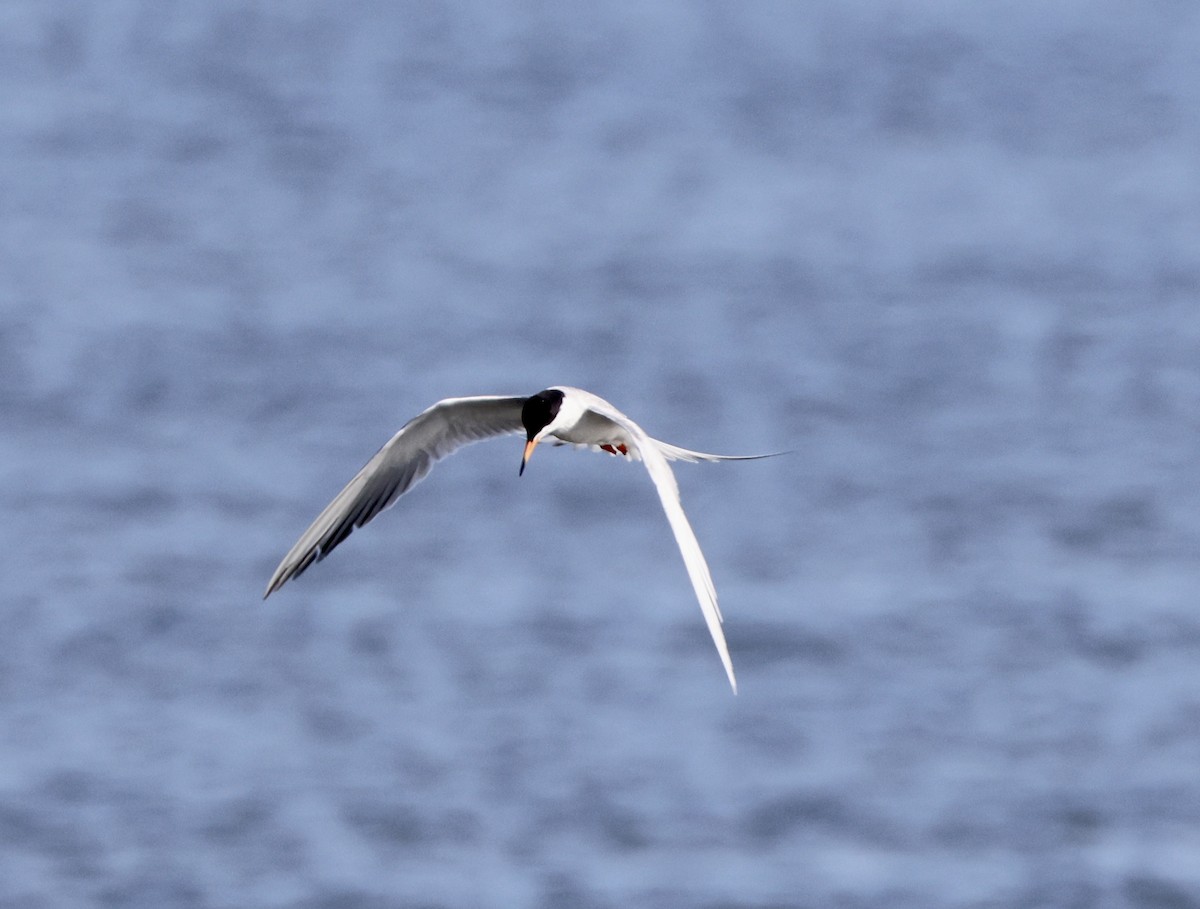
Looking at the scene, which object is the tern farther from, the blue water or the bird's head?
the blue water

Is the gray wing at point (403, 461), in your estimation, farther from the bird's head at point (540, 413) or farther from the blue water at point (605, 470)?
the blue water at point (605, 470)

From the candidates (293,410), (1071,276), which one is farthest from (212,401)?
(1071,276)

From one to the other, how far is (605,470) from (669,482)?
1496 centimetres

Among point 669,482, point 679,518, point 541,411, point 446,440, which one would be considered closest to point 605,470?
point 446,440

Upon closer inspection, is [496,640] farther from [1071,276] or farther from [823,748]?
[1071,276]

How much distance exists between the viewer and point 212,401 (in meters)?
22.4

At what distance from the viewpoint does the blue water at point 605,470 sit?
15.7 m

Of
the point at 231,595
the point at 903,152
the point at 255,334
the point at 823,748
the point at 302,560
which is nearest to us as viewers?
the point at 302,560

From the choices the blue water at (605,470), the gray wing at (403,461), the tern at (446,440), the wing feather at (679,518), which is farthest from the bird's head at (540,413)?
the blue water at (605,470)

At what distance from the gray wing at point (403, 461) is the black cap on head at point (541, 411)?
0.51 metres

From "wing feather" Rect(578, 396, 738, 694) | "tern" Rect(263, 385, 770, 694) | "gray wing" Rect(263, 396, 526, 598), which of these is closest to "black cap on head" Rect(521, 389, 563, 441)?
"tern" Rect(263, 385, 770, 694)

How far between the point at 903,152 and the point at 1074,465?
8.32 meters

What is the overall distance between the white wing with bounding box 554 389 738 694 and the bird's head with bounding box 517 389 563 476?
76mm

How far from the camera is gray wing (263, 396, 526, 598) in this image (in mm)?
8266
